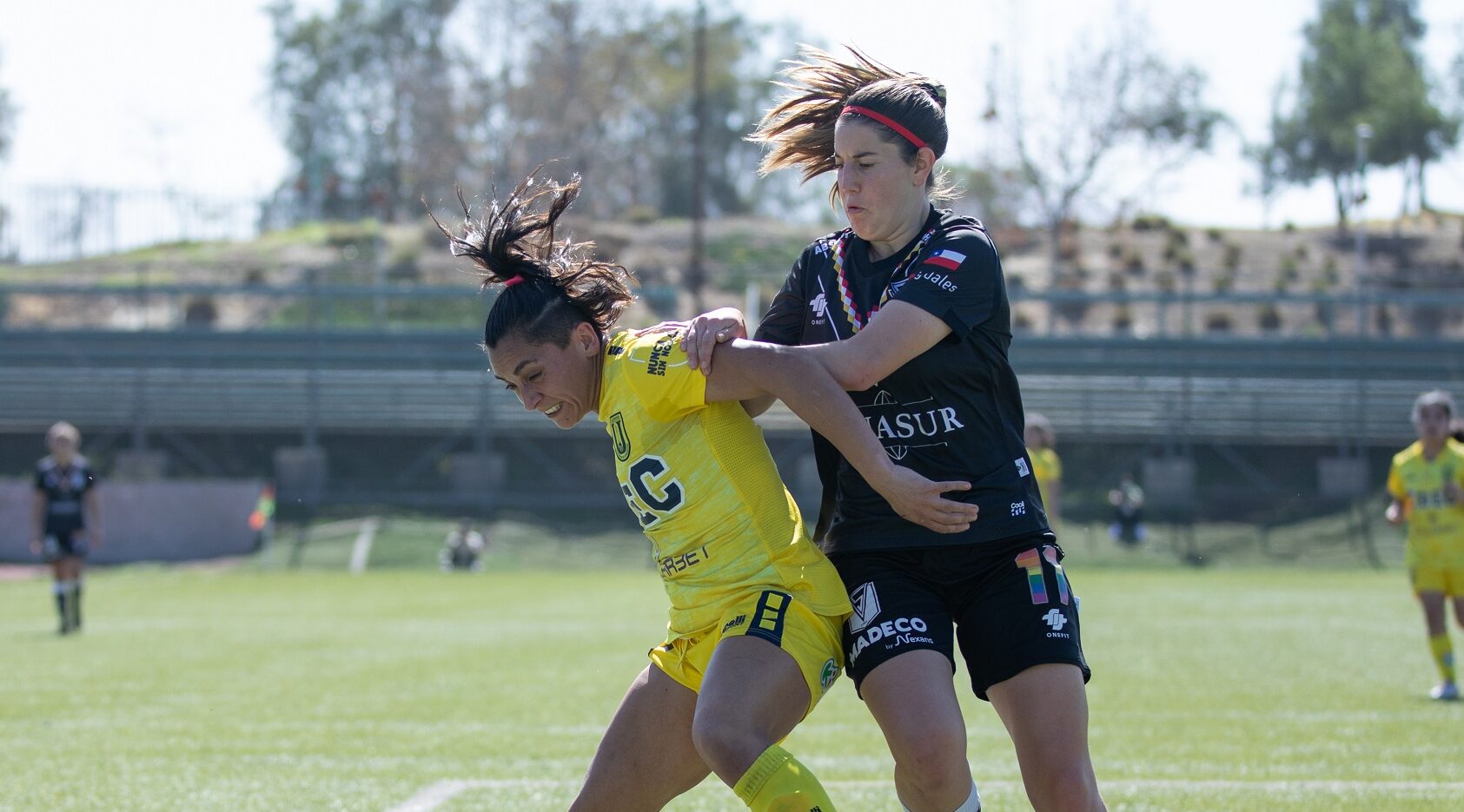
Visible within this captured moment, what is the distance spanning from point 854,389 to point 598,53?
5535cm

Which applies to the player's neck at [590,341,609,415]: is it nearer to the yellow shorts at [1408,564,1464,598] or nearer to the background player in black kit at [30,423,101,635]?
the yellow shorts at [1408,564,1464,598]

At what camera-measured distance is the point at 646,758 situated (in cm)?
363

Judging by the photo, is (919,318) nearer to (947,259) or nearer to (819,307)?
(947,259)

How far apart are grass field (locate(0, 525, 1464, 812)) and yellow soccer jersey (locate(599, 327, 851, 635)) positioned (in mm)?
2523

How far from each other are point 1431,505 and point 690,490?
881 cm

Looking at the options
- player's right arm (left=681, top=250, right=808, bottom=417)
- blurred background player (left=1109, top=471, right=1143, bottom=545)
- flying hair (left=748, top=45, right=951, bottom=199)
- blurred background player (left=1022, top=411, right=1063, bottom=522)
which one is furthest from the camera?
blurred background player (left=1109, top=471, right=1143, bottom=545)

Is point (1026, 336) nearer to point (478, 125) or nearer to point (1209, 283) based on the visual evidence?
point (1209, 283)

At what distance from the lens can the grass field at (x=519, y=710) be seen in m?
6.26

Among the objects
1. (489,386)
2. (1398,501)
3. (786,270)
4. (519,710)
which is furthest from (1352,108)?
(519,710)

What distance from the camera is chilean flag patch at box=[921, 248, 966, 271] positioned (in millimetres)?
3631

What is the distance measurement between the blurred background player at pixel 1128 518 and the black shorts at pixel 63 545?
63.7 feet

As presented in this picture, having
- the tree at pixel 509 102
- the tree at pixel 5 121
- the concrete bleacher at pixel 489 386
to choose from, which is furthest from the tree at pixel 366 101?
the concrete bleacher at pixel 489 386

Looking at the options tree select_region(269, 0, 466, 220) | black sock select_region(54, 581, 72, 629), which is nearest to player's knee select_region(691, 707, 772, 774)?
black sock select_region(54, 581, 72, 629)

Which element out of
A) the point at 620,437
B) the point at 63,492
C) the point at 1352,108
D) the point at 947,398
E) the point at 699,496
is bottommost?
the point at 63,492
